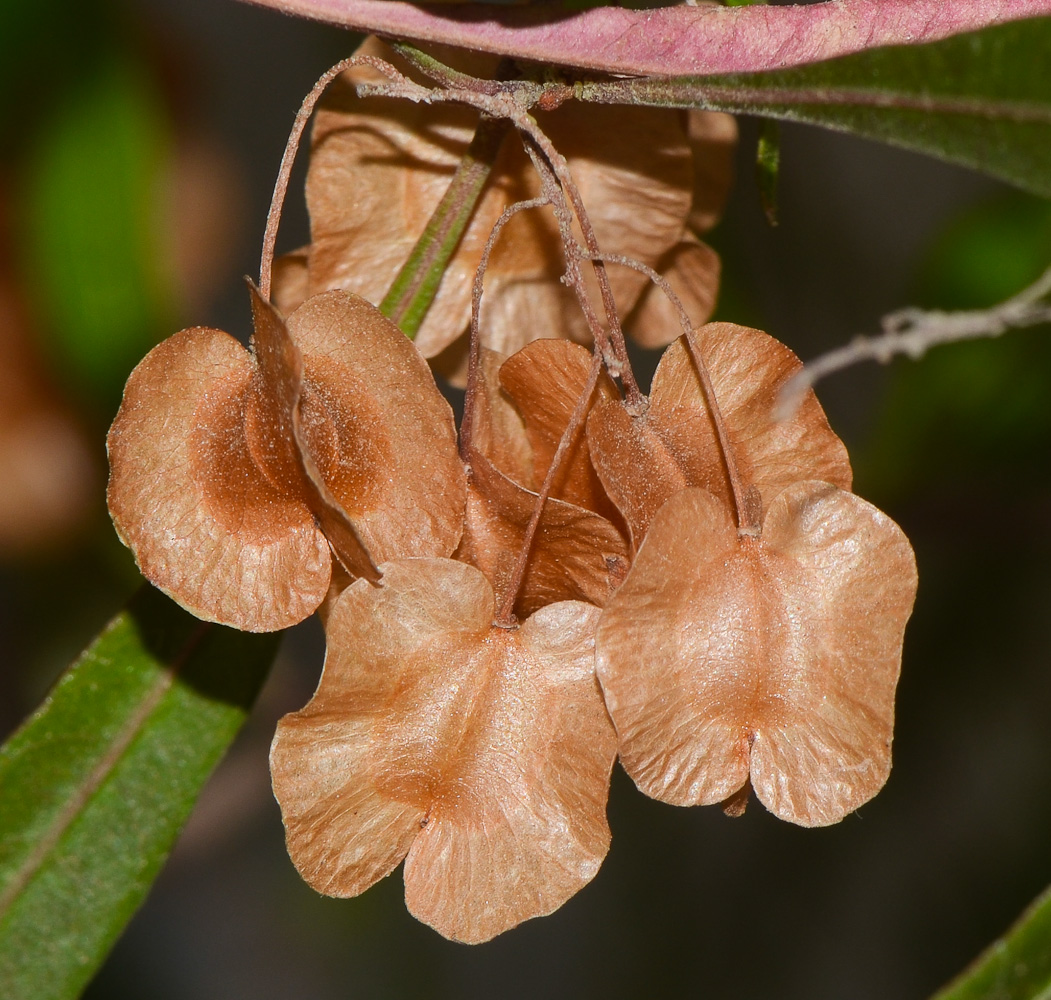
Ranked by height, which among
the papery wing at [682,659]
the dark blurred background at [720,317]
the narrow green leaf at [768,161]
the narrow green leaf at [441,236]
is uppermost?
the narrow green leaf at [768,161]

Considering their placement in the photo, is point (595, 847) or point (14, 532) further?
point (14, 532)

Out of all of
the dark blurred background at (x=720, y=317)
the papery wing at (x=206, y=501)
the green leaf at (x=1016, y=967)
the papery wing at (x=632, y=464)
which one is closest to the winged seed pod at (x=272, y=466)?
the papery wing at (x=206, y=501)

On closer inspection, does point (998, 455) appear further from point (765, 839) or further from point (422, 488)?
point (765, 839)

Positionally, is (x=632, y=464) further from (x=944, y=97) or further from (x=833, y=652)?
(x=944, y=97)

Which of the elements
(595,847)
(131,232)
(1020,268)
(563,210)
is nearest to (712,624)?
(595,847)

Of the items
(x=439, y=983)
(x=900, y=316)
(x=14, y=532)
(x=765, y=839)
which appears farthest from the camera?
(x=439, y=983)

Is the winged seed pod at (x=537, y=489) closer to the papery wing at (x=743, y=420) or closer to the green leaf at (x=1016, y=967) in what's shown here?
the papery wing at (x=743, y=420)

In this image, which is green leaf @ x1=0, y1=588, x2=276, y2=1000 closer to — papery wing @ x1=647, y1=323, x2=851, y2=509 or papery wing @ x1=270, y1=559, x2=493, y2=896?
papery wing @ x1=270, y1=559, x2=493, y2=896
